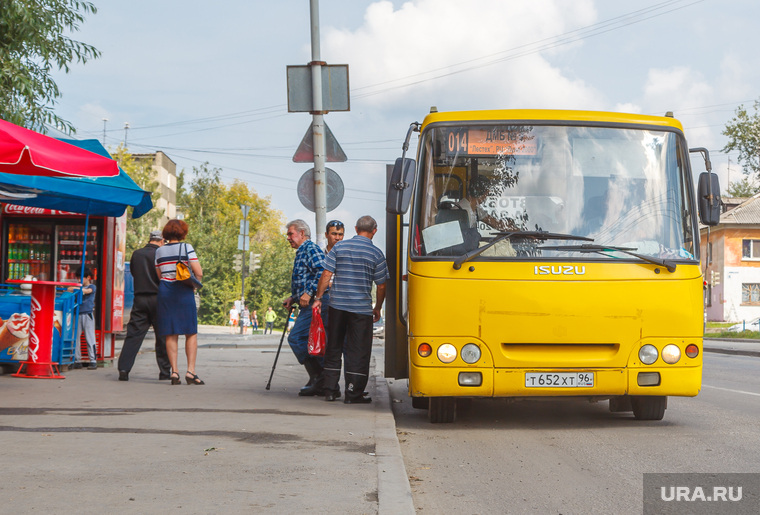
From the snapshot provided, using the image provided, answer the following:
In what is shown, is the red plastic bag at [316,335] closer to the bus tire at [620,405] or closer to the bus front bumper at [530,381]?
the bus front bumper at [530,381]

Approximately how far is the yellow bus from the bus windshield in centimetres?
1

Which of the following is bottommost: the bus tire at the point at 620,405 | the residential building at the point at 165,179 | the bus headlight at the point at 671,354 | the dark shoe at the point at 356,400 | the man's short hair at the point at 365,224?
the bus tire at the point at 620,405

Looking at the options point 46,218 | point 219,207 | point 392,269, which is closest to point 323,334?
point 392,269

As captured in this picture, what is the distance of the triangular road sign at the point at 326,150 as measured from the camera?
38.3 feet

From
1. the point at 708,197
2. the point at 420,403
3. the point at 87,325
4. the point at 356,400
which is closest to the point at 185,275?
the point at 356,400

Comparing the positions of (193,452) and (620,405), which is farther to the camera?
(620,405)

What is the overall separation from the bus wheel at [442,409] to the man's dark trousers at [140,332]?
184 inches

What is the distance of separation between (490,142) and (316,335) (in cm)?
281

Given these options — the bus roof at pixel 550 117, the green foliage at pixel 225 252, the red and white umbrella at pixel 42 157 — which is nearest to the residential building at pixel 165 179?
the green foliage at pixel 225 252

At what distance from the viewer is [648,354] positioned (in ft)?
26.9

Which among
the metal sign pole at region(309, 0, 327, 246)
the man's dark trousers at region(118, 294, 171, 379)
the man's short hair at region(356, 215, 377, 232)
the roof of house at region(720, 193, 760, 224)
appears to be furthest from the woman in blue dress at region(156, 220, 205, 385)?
the roof of house at region(720, 193, 760, 224)

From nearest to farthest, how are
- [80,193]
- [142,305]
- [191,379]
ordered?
[80,193] < [191,379] < [142,305]

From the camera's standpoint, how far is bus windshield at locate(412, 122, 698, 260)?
8.31 meters

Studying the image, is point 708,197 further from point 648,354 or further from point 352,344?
point 352,344
